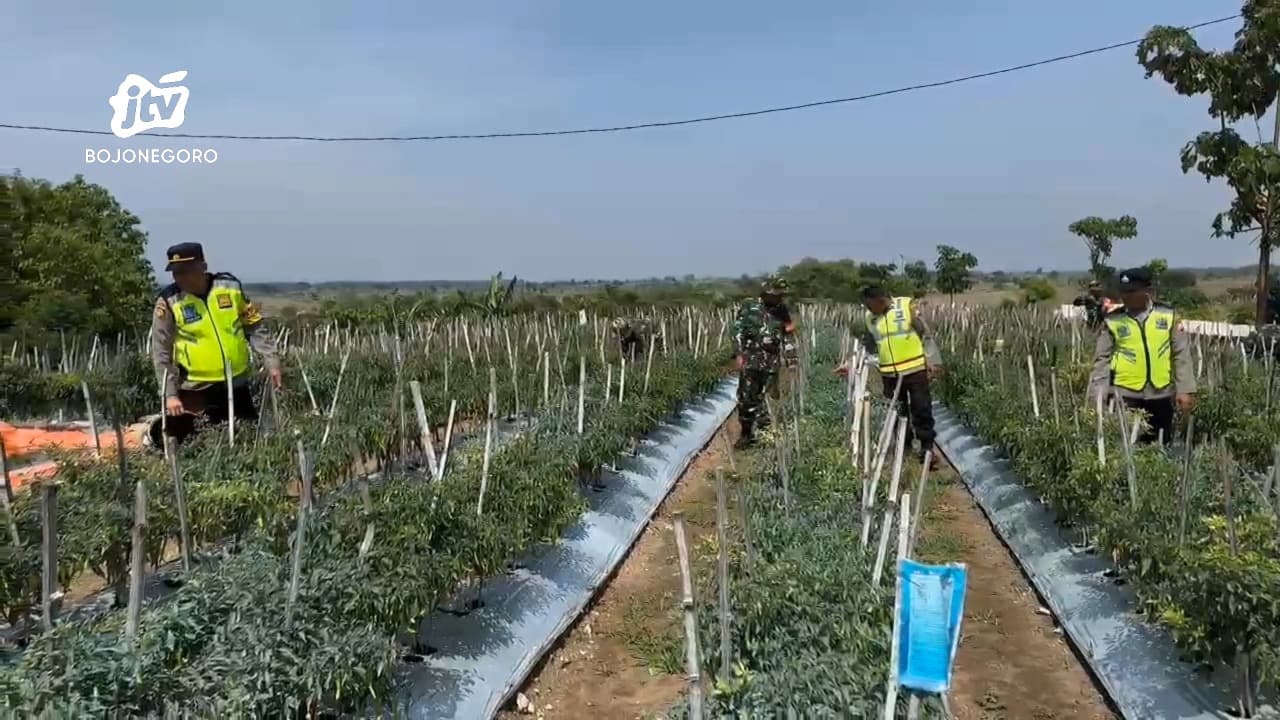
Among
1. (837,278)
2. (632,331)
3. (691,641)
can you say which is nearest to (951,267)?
(837,278)

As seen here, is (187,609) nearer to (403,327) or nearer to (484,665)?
(484,665)

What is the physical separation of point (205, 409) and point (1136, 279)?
16.9ft

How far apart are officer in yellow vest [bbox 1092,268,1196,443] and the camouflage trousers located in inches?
131

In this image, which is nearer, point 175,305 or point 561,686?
point 561,686

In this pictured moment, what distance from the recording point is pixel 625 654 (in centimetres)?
432

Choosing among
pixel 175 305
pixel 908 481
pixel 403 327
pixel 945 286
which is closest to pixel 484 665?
pixel 175 305

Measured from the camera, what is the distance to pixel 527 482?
4.49 metres

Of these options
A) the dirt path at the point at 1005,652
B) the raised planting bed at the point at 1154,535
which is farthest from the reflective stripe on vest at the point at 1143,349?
the dirt path at the point at 1005,652

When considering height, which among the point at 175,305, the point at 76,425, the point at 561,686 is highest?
the point at 175,305

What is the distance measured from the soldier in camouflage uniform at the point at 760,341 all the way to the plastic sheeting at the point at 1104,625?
90.4 inches

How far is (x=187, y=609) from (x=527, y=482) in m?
1.98

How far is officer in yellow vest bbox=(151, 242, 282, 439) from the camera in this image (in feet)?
14.3

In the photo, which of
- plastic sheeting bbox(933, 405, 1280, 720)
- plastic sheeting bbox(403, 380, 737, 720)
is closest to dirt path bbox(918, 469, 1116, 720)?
plastic sheeting bbox(933, 405, 1280, 720)

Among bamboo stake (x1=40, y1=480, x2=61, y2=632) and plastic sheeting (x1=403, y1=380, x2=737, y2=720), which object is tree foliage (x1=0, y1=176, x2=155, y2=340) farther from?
bamboo stake (x1=40, y1=480, x2=61, y2=632)
